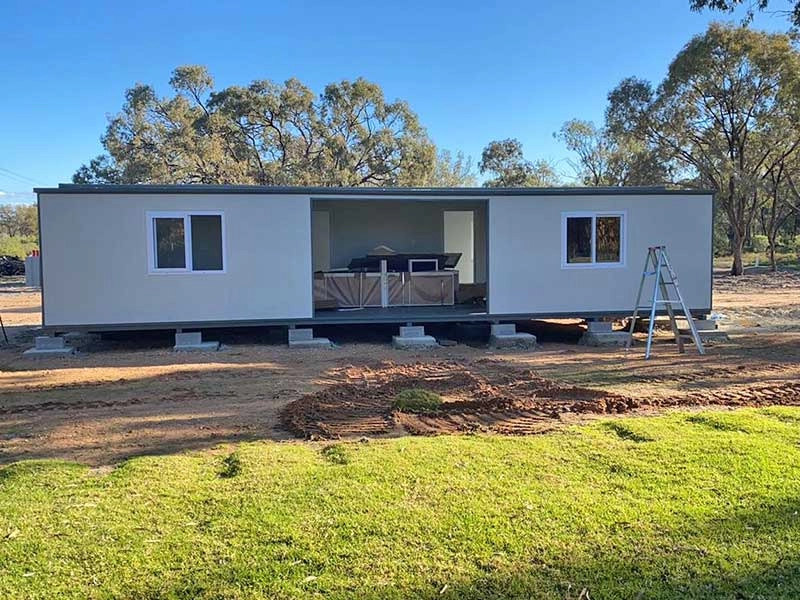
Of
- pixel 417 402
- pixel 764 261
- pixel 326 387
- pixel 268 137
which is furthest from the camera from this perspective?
pixel 764 261

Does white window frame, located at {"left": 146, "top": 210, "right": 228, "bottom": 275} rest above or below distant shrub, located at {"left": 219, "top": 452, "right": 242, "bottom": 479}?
above

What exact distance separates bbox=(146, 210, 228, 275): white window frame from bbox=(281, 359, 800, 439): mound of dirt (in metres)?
3.41

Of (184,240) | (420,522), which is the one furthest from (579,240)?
(420,522)

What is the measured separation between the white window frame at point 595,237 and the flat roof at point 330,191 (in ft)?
1.11

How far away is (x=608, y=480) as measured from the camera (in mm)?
4105

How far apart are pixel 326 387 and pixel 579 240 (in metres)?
6.00

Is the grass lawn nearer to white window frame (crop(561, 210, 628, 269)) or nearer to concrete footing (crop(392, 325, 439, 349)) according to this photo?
white window frame (crop(561, 210, 628, 269))

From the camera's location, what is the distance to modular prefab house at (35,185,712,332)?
10273 millimetres

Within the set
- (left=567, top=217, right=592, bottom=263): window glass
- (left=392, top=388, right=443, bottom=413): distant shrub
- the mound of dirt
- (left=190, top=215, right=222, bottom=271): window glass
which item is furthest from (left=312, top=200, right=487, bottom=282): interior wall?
(left=392, top=388, right=443, bottom=413): distant shrub

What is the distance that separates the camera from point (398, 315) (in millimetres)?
11570

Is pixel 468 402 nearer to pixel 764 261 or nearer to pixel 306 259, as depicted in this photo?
pixel 306 259

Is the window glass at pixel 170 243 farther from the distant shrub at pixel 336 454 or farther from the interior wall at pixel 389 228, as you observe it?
the distant shrub at pixel 336 454

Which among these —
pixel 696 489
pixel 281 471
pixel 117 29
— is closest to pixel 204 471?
pixel 281 471

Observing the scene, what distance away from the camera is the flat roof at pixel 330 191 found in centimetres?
1013
